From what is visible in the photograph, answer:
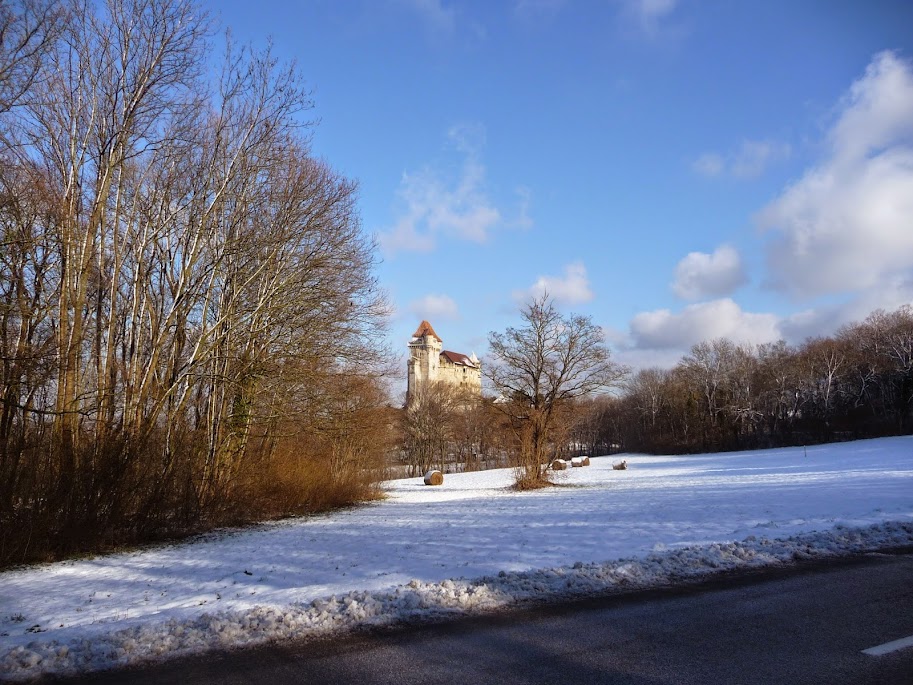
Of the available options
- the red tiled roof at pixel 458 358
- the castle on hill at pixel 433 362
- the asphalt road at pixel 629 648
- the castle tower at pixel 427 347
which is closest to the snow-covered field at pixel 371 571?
the asphalt road at pixel 629 648

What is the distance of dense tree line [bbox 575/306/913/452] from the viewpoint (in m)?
68.1

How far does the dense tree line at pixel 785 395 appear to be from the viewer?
68.1m

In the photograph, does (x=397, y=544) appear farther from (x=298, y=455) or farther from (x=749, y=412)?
(x=749, y=412)

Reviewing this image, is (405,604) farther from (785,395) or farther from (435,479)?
(785,395)

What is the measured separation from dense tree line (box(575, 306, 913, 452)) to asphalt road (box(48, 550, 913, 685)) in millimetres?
53070


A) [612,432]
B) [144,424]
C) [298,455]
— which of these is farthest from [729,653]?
[612,432]

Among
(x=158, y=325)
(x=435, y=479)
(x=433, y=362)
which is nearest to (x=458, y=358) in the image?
(x=433, y=362)

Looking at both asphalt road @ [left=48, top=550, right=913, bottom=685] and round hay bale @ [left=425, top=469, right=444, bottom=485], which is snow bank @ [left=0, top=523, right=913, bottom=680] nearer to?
asphalt road @ [left=48, top=550, right=913, bottom=685]

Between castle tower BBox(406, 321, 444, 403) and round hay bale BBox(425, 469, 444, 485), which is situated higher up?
castle tower BBox(406, 321, 444, 403)

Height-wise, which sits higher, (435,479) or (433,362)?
(433,362)

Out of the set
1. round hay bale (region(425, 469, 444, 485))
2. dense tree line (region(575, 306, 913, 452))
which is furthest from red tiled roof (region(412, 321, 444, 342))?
round hay bale (region(425, 469, 444, 485))

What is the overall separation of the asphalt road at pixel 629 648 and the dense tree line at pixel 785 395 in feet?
174

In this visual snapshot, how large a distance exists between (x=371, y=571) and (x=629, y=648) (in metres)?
4.67

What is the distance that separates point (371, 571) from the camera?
29.2 ft
